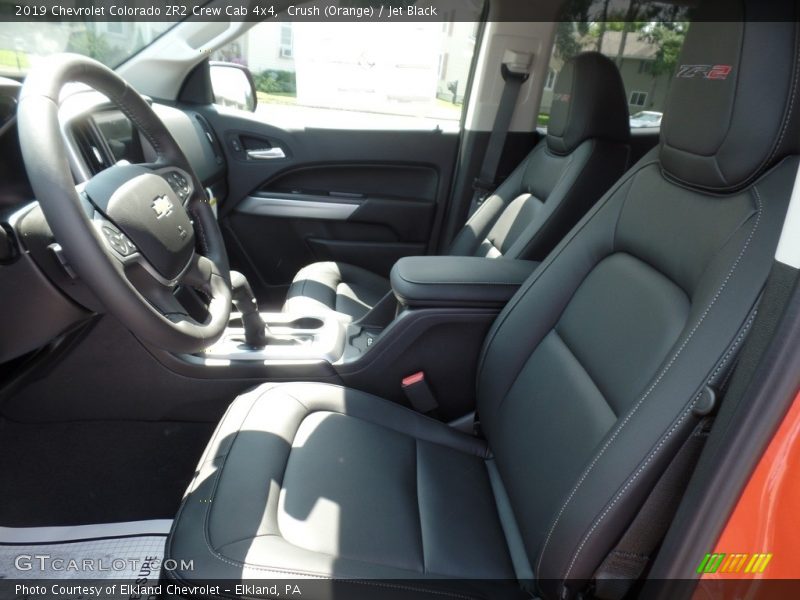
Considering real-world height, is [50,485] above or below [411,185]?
below

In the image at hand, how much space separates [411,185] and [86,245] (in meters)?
1.77

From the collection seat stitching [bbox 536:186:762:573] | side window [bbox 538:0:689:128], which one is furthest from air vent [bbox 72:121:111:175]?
side window [bbox 538:0:689:128]

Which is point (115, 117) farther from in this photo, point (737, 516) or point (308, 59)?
point (737, 516)

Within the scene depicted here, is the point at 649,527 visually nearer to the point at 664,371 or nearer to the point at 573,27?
the point at 664,371

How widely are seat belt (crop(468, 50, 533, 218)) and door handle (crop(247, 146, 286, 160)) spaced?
2.55 ft

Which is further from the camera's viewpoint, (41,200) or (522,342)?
(522,342)

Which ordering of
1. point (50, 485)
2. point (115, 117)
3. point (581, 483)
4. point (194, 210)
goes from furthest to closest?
point (115, 117) < point (50, 485) < point (194, 210) < point (581, 483)

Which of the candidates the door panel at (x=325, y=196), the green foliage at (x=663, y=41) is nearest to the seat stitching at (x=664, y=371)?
the green foliage at (x=663, y=41)

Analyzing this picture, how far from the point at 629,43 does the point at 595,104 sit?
1.96 ft

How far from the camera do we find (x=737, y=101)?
0.88 metres

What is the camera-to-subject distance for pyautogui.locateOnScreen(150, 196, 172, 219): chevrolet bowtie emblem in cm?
101

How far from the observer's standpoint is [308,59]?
2367 mm

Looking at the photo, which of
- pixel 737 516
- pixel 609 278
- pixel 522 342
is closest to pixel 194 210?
pixel 522 342

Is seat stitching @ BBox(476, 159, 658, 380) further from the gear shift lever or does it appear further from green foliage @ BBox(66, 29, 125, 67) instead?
green foliage @ BBox(66, 29, 125, 67)
